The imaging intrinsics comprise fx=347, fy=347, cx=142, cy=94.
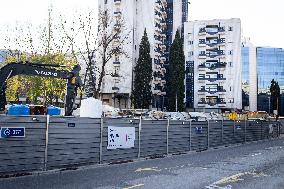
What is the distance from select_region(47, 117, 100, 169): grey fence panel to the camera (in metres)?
13.3

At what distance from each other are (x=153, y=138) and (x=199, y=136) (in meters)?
6.16

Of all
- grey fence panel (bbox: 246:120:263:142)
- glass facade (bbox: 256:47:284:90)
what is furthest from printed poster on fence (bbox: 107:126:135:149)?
glass facade (bbox: 256:47:284:90)

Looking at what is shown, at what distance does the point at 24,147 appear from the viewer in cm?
1234

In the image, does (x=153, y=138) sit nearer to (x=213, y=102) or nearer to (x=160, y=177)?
(x=160, y=177)

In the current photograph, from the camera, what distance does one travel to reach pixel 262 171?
14.5 m

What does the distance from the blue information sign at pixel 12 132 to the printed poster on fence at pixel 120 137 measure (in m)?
4.70

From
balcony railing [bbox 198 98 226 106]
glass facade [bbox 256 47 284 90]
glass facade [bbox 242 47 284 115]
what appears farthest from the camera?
glass facade [bbox 256 47 284 90]

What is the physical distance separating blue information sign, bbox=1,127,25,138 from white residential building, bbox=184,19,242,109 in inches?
3278

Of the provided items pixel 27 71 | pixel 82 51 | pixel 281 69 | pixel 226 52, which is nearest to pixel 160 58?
pixel 226 52

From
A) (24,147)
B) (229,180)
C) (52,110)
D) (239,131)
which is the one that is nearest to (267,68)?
(239,131)

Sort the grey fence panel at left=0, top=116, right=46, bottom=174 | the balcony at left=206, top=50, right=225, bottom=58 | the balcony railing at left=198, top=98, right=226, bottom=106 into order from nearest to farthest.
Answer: the grey fence panel at left=0, top=116, right=46, bottom=174 → the balcony railing at left=198, top=98, right=226, bottom=106 → the balcony at left=206, top=50, right=225, bottom=58

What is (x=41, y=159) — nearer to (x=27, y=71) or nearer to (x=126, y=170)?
(x=126, y=170)

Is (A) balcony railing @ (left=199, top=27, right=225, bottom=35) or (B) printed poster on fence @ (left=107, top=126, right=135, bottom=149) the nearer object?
(B) printed poster on fence @ (left=107, top=126, right=135, bottom=149)

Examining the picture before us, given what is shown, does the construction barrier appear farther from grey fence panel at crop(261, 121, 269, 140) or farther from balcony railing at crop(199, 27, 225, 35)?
balcony railing at crop(199, 27, 225, 35)
